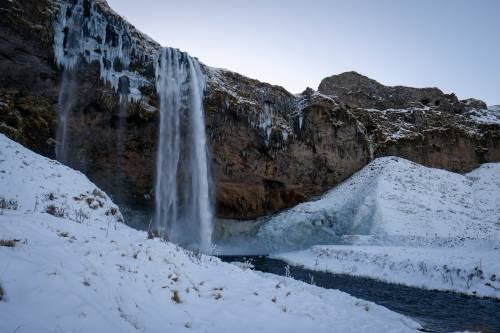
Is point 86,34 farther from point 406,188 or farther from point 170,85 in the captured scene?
point 406,188

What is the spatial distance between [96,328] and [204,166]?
30.1m

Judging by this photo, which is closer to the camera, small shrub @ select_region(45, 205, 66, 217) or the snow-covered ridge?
small shrub @ select_region(45, 205, 66, 217)

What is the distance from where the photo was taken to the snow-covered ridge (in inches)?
603

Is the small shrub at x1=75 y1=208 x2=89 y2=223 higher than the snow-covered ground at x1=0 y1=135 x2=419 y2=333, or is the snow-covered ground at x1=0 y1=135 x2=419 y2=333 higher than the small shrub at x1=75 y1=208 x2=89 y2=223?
the small shrub at x1=75 y1=208 x2=89 y2=223

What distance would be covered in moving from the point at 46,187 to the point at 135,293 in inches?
508

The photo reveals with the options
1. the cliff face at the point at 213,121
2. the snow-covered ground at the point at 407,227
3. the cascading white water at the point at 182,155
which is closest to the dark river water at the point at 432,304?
the snow-covered ground at the point at 407,227

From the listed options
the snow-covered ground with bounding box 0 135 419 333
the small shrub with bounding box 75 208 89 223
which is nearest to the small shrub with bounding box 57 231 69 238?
the snow-covered ground with bounding box 0 135 419 333

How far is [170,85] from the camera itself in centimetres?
3328

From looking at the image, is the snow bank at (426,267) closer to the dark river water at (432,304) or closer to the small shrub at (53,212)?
the dark river water at (432,304)

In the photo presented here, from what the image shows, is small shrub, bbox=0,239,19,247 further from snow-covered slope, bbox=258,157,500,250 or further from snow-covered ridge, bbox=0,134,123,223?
snow-covered slope, bbox=258,157,500,250

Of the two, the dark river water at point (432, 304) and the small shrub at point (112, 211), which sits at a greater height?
the small shrub at point (112, 211)

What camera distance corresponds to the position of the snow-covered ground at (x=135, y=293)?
468 centimetres

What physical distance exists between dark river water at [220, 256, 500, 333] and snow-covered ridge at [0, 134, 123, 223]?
38.0ft

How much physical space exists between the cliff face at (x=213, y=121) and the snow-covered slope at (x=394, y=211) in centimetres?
400
